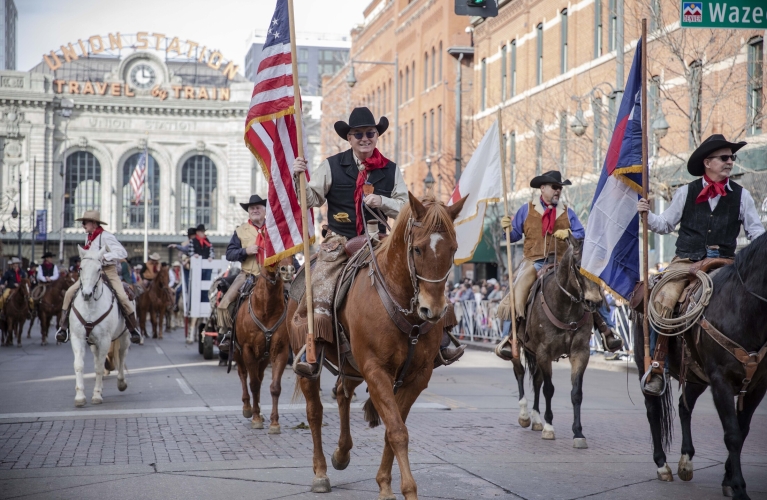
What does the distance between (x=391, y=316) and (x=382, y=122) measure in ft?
6.97

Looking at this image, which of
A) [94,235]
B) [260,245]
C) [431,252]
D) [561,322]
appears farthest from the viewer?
[94,235]

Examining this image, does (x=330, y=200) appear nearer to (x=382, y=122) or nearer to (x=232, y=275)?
(x=382, y=122)

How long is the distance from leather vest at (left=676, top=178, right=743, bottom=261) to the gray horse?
7.19 feet

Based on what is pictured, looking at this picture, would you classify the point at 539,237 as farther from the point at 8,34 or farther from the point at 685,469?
the point at 8,34

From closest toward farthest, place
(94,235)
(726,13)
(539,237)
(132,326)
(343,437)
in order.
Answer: (343,437)
(726,13)
(539,237)
(94,235)
(132,326)

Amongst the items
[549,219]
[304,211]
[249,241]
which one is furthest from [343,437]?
[249,241]

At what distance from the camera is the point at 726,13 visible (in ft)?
37.3

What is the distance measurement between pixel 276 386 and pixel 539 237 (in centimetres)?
375

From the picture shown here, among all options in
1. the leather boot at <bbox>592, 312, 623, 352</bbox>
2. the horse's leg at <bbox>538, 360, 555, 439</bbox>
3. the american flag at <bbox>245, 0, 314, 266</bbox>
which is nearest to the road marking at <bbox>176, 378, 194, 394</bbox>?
the horse's leg at <bbox>538, 360, 555, 439</bbox>

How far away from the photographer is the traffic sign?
11.4 m

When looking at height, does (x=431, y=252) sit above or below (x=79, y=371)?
above

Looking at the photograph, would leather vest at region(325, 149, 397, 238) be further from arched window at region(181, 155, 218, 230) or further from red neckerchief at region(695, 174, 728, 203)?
arched window at region(181, 155, 218, 230)

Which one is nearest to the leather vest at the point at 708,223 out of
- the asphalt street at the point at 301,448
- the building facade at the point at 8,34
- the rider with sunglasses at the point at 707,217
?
the rider with sunglasses at the point at 707,217

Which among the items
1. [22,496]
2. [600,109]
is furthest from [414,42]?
[22,496]
